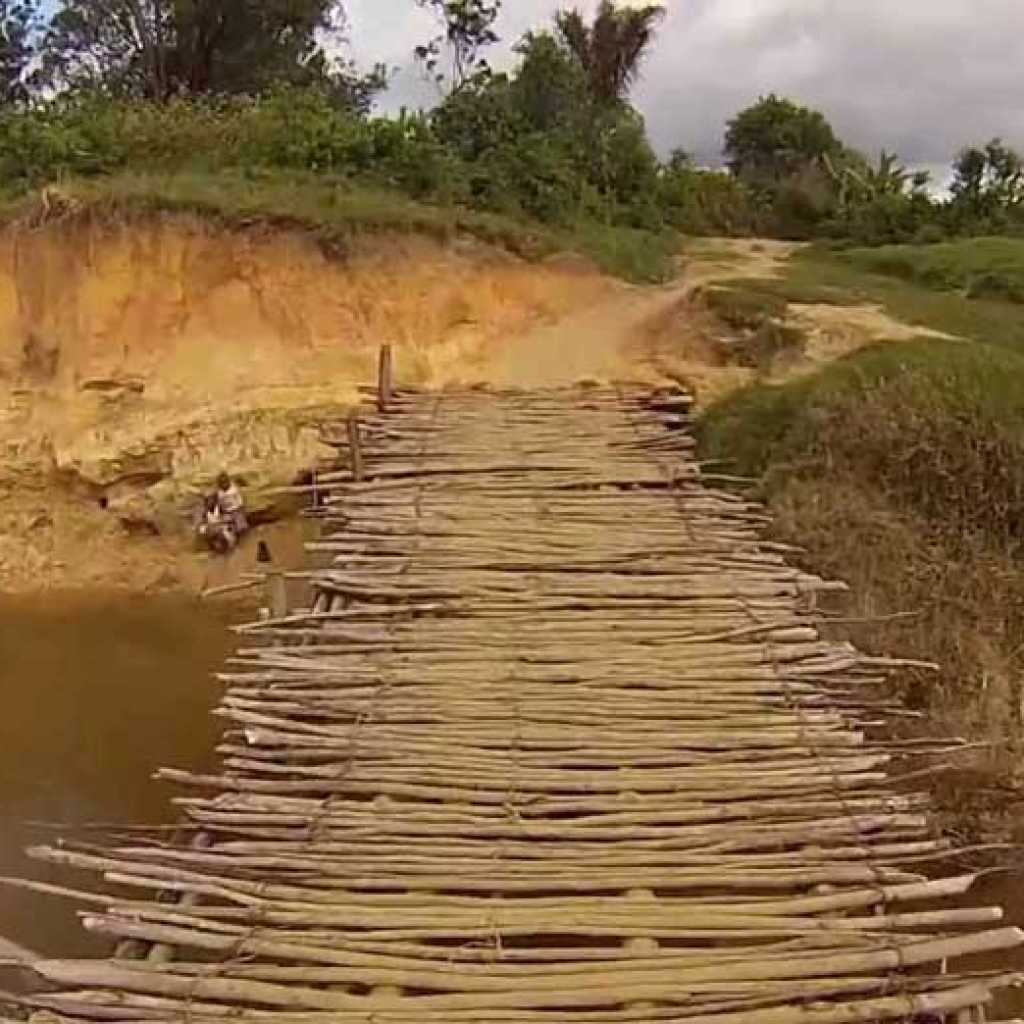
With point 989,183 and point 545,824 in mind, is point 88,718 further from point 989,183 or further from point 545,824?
point 989,183

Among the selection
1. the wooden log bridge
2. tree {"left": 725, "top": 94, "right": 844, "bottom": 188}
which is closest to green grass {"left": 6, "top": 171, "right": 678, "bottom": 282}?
the wooden log bridge

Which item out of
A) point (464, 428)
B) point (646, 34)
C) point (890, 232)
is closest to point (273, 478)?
point (464, 428)

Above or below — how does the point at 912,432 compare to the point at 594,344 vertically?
below

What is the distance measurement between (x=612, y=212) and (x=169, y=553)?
540 cm

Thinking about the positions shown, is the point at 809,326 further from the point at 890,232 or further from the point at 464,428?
the point at 890,232

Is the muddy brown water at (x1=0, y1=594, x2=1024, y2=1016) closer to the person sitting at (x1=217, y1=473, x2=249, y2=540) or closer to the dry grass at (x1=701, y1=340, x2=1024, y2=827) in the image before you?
the person sitting at (x1=217, y1=473, x2=249, y2=540)

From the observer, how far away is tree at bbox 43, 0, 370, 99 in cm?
1878

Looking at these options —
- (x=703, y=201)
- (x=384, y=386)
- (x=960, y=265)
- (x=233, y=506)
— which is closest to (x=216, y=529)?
(x=233, y=506)

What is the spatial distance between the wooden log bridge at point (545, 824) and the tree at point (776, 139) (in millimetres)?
18765

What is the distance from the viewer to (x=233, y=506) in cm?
1260

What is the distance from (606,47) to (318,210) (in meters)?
6.10

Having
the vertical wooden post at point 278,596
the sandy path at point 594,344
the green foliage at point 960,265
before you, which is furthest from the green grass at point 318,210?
the vertical wooden post at point 278,596

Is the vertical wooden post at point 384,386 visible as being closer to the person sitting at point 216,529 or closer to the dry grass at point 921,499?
the person sitting at point 216,529

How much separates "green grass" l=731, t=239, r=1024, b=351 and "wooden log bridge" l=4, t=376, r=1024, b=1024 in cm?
562
